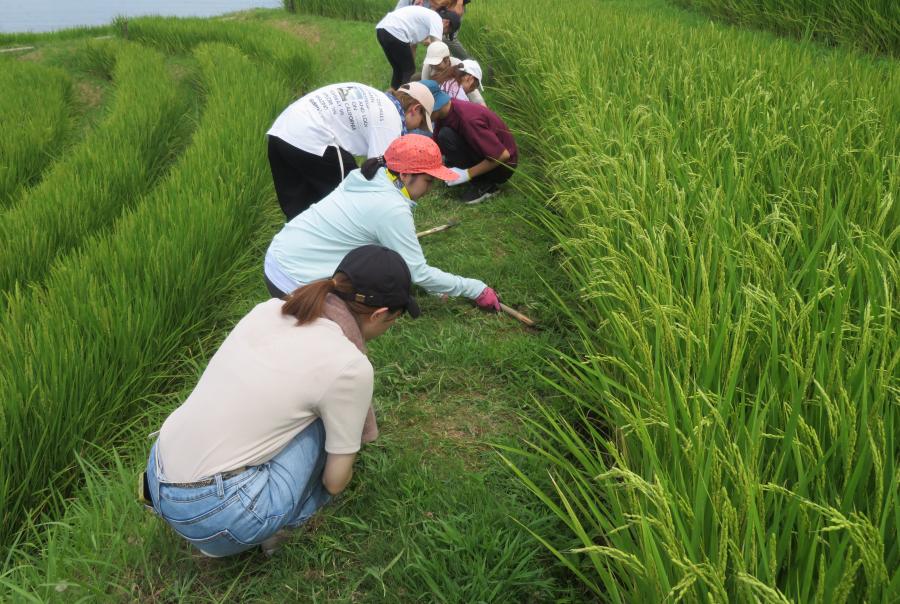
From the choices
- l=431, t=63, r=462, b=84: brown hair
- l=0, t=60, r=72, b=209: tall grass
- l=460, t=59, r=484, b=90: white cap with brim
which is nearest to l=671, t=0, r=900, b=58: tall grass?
l=460, t=59, r=484, b=90: white cap with brim

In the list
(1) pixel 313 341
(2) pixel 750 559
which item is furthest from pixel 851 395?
(1) pixel 313 341

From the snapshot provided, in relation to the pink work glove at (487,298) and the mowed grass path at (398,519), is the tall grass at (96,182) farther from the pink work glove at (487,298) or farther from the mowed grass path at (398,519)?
the pink work glove at (487,298)

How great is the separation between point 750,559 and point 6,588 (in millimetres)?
1735

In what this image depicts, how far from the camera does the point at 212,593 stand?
161 centimetres

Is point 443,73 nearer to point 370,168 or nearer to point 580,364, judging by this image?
point 370,168

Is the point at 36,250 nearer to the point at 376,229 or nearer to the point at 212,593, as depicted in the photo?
the point at 376,229

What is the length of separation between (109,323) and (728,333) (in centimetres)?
198

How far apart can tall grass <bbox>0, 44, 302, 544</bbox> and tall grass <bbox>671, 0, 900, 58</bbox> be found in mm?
4390

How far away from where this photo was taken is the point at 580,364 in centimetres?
159

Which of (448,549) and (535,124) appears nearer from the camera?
(448,549)

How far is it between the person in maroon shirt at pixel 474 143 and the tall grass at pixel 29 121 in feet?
9.09

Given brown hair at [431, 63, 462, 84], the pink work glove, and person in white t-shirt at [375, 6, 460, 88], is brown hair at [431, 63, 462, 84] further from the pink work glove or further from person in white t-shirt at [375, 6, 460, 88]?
the pink work glove

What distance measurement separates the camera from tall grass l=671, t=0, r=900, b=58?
503 cm

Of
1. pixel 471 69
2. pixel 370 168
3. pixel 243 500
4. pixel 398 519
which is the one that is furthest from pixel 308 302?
pixel 471 69
